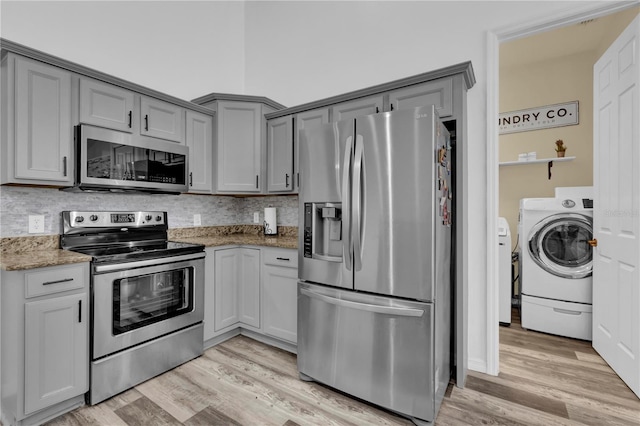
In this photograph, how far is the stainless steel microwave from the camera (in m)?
2.11

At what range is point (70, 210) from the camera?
2.33m

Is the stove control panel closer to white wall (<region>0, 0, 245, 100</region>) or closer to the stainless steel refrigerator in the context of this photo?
white wall (<region>0, 0, 245, 100</region>)

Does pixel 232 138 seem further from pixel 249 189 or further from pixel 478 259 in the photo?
pixel 478 259

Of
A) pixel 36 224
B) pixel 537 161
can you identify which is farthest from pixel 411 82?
pixel 36 224

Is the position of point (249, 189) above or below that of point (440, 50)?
below

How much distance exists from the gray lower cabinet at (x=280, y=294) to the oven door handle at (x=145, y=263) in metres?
0.58

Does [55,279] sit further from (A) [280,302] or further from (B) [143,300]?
(A) [280,302]

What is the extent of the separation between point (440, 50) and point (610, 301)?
7.73ft

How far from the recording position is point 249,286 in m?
2.82

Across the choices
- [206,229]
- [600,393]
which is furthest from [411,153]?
[206,229]

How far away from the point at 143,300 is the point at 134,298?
7 centimetres

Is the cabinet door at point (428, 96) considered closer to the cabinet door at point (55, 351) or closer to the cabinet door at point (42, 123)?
the cabinet door at point (42, 123)

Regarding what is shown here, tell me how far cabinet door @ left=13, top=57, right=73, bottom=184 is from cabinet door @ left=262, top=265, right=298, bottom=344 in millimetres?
1600

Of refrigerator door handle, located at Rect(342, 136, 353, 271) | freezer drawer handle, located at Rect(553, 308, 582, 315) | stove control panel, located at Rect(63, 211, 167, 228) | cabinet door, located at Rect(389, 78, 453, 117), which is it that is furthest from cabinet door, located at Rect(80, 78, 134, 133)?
freezer drawer handle, located at Rect(553, 308, 582, 315)
